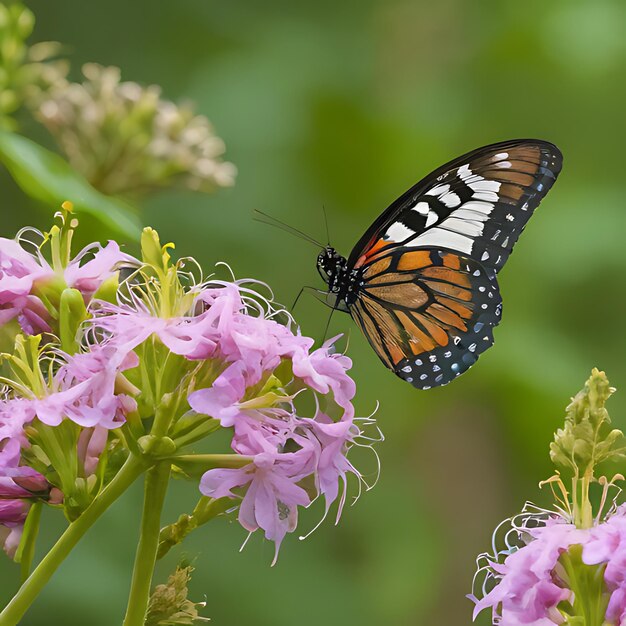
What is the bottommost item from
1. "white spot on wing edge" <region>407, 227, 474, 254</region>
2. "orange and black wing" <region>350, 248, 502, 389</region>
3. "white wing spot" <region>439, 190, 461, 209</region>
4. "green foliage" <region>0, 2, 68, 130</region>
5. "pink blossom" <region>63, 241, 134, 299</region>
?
"pink blossom" <region>63, 241, 134, 299</region>

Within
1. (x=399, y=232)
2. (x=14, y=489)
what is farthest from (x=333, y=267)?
(x=14, y=489)

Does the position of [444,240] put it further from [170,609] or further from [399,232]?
[170,609]

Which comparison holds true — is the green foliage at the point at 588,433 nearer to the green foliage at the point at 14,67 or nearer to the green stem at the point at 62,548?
the green stem at the point at 62,548

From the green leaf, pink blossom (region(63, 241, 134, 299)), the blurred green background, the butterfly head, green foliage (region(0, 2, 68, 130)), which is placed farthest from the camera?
the blurred green background

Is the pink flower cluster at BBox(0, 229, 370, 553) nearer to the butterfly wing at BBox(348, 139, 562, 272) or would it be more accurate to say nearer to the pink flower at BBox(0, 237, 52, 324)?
the pink flower at BBox(0, 237, 52, 324)

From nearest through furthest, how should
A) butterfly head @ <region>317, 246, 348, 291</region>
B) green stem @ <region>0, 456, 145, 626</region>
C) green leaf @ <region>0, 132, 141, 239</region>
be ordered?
green stem @ <region>0, 456, 145, 626</region> < green leaf @ <region>0, 132, 141, 239</region> < butterfly head @ <region>317, 246, 348, 291</region>

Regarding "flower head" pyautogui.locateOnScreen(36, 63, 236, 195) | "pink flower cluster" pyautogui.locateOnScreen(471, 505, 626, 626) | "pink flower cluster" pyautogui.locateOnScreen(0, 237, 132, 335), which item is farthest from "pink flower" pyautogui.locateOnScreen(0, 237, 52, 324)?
"flower head" pyautogui.locateOnScreen(36, 63, 236, 195)

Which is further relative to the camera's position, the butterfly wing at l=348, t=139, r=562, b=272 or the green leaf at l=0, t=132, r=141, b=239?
the butterfly wing at l=348, t=139, r=562, b=272
